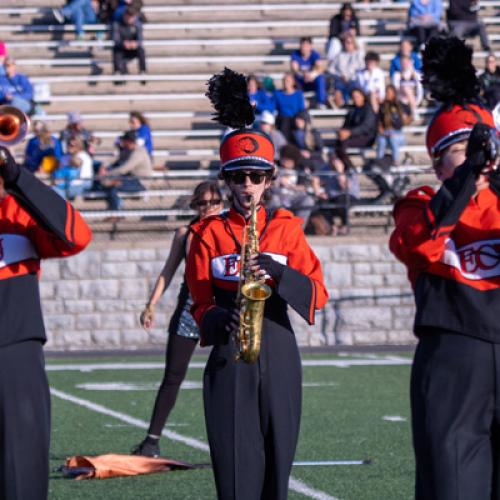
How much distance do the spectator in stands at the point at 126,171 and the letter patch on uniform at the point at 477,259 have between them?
12649 mm

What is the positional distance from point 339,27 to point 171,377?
44.1 feet

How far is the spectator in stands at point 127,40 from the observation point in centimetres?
2162

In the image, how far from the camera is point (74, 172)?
17812mm

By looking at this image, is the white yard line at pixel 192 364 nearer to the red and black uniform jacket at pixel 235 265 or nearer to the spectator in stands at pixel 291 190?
the spectator in stands at pixel 291 190

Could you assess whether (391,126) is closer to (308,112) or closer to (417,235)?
(308,112)

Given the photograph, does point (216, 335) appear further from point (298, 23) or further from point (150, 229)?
point (298, 23)

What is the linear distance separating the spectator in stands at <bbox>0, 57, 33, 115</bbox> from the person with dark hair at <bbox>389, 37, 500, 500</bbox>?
15.6 meters

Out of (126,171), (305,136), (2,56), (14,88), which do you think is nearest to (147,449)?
(126,171)

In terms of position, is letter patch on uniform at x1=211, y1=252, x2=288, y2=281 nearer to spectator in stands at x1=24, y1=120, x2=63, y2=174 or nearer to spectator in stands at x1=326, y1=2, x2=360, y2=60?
spectator in stands at x1=24, y1=120, x2=63, y2=174

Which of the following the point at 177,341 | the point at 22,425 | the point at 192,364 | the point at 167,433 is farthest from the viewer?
the point at 192,364

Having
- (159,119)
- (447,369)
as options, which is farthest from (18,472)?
(159,119)

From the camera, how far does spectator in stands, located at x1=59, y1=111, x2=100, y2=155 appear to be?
60.3 feet

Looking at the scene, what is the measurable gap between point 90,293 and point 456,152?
12.7 meters

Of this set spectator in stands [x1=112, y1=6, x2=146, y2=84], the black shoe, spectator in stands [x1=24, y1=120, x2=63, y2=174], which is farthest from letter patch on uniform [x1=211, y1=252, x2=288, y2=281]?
spectator in stands [x1=112, y1=6, x2=146, y2=84]
